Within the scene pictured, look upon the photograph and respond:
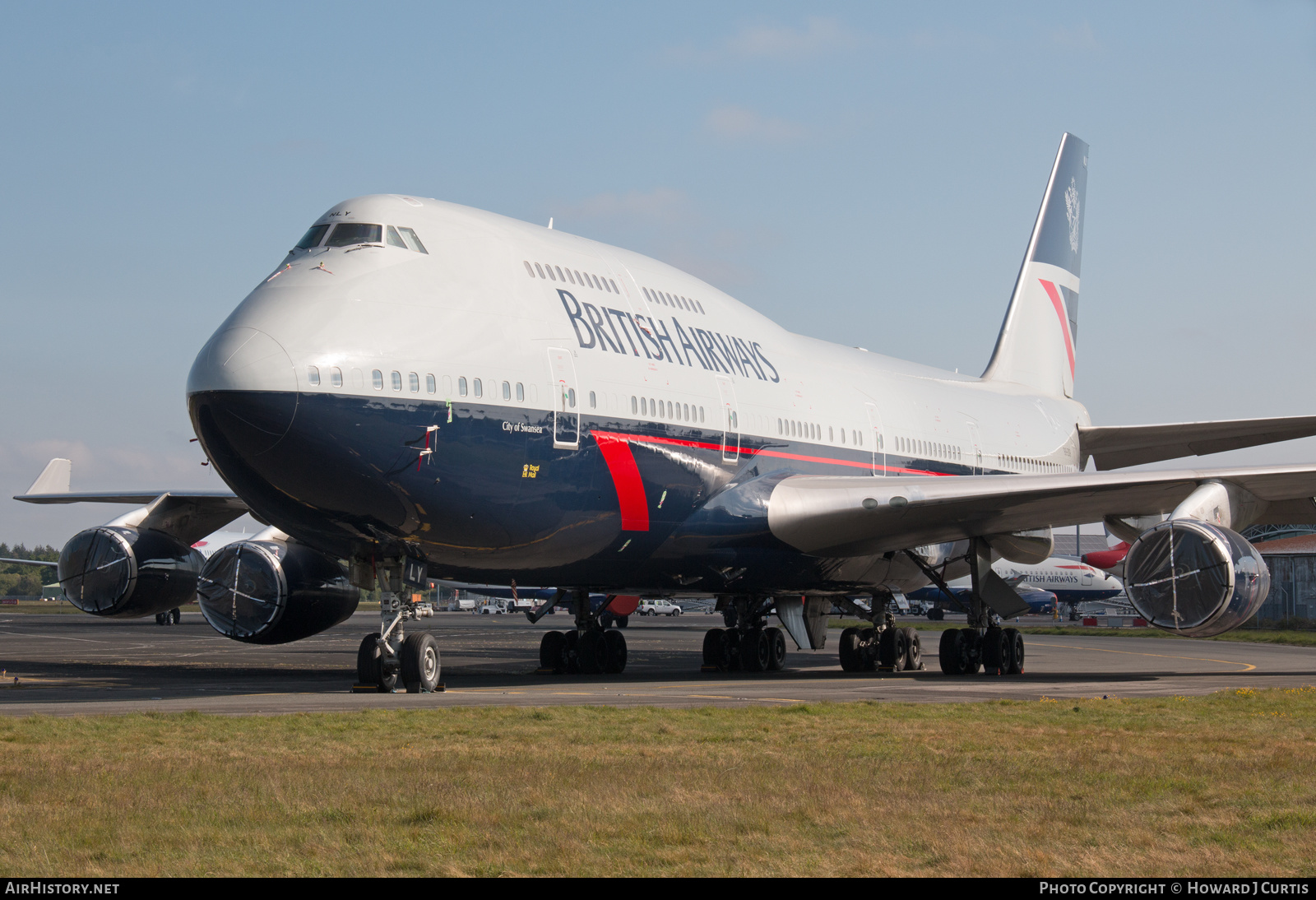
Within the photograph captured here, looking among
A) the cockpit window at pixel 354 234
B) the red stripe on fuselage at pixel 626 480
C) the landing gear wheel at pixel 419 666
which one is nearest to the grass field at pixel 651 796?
the landing gear wheel at pixel 419 666

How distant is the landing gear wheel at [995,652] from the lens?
821 inches

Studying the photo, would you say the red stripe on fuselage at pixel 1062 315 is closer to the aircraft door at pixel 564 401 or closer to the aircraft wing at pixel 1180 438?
the aircraft wing at pixel 1180 438

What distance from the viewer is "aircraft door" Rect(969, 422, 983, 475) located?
973 inches

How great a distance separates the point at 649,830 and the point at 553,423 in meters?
9.05

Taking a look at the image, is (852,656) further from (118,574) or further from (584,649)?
(118,574)

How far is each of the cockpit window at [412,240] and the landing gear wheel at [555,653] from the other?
7.88m

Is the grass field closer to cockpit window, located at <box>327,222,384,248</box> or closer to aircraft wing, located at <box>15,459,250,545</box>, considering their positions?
cockpit window, located at <box>327,222,384,248</box>

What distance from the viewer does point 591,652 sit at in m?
20.3

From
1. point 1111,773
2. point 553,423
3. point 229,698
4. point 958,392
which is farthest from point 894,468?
point 1111,773

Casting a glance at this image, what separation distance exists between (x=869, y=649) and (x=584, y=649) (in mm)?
5542

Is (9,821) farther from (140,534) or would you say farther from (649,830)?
(140,534)

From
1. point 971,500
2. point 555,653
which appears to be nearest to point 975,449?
point 971,500

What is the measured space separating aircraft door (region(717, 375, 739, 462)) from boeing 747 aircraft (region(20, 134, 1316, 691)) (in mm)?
50

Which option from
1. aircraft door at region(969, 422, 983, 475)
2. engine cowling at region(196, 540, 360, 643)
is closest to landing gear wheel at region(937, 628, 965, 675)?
aircraft door at region(969, 422, 983, 475)
